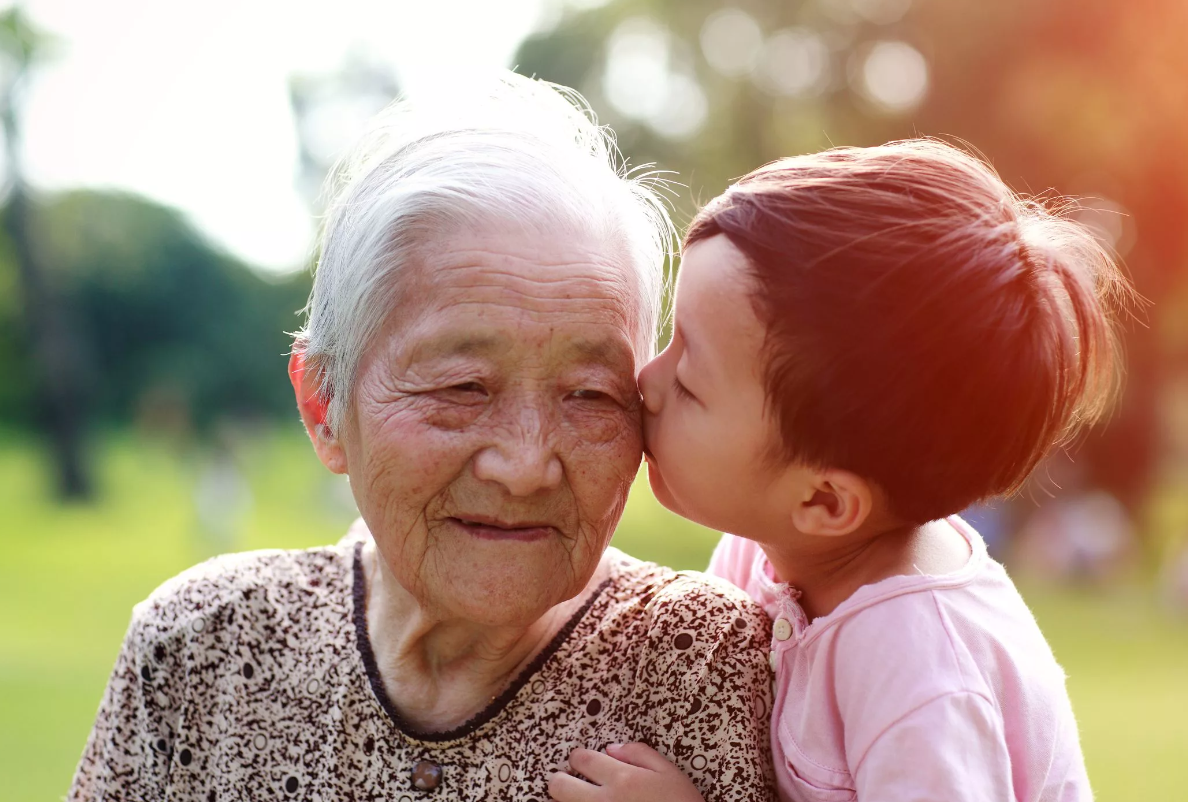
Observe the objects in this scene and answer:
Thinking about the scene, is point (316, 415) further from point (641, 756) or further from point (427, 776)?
point (641, 756)

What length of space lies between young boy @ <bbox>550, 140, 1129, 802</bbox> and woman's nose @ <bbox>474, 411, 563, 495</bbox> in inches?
10.6

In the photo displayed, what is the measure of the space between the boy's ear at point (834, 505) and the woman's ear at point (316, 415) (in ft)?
3.13

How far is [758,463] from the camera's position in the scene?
7.00ft

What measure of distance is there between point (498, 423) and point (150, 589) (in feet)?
62.5

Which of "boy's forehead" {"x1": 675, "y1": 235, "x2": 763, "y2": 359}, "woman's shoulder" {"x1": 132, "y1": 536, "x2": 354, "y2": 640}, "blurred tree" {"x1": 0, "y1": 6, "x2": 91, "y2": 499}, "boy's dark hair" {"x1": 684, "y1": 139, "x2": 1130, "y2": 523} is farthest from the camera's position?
"blurred tree" {"x1": 0, "y1": 6, "x2": 91, "y2": 499}

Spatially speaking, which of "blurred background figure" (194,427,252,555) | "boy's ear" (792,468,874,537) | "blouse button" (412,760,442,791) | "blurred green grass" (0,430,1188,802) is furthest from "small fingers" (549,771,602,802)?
"blurred background figure" (194,427,252,555)

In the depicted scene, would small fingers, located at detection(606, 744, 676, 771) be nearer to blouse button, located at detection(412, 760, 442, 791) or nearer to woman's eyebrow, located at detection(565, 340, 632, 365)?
blouse button, located at detection(412, 760, 442, 791)

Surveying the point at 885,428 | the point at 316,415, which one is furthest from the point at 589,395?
the point at 316,415

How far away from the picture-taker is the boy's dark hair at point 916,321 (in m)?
1.98

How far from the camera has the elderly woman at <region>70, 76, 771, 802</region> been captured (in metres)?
2.09

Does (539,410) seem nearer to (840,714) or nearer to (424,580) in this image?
(424,580)

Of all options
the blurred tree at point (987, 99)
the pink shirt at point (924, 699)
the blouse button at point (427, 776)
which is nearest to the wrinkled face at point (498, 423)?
the blouse button at point (427, 776)

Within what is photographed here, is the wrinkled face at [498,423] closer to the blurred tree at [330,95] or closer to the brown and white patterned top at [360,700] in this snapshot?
the brown and white patterned top at [360,700]

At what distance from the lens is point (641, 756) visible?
6.81ft
